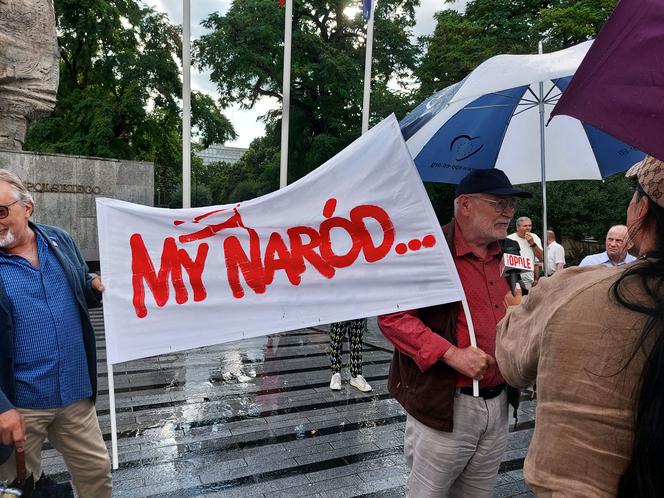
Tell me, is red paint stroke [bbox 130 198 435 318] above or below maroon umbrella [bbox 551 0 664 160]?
below

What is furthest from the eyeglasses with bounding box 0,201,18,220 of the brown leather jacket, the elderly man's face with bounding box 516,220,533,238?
the elderly man's face with bounding box 516,220,533,238

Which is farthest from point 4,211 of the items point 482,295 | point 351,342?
point 351,342

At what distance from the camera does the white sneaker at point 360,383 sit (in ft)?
17.8

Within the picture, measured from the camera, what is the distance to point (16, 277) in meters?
2.22

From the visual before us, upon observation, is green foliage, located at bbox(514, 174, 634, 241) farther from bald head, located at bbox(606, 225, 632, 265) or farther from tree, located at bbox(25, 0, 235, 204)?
bald head, located at bbox(606, 225, 632, 265)

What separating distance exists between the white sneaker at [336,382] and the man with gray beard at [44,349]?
320 centimetres

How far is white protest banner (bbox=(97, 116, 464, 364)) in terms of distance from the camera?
222cm

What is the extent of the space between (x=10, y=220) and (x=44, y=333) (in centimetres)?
52

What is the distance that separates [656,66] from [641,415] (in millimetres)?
666

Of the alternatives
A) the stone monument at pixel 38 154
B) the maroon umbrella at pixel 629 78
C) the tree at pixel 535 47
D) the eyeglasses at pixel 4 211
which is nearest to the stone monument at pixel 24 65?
the stone monument at pixel 38 154

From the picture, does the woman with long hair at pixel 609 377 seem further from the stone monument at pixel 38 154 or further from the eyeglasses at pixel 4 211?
the stone monument at pixel 38 154

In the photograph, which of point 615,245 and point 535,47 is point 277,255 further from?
point 535,47

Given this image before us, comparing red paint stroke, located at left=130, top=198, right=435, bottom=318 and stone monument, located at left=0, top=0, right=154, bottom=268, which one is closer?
red paint stroke, located at left=130, top=198, right=435, bottom=318

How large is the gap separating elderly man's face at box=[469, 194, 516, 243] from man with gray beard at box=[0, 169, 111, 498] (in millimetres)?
1719
